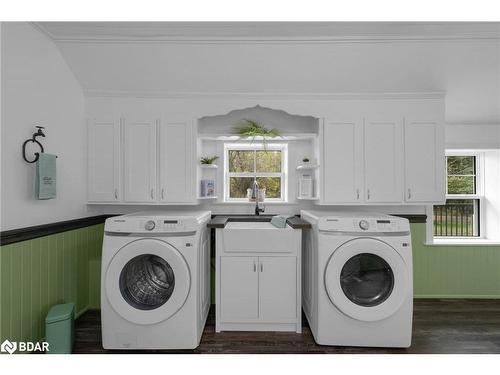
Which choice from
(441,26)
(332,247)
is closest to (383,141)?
(441,26)

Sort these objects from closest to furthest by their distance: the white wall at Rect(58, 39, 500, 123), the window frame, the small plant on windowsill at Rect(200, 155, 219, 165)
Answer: the white wall at Rect(58, 39, 500, 123) < the small plant on windowsill at Rect(200, 155, 219, 165) < the window frame

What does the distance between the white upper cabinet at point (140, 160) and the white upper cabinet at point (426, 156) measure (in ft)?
8.07

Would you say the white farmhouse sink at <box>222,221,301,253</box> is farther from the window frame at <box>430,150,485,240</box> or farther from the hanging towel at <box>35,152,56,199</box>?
the window frame at <box>430,150,485,240</box>

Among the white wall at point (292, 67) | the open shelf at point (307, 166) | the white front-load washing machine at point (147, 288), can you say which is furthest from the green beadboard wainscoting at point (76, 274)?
the white wall at point (292, 67)

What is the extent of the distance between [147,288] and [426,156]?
275 cm

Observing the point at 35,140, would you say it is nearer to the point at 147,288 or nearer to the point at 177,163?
the point at 177,163

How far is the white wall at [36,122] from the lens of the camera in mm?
1848

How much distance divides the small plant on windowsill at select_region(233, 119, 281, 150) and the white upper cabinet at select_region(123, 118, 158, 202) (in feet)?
2.84

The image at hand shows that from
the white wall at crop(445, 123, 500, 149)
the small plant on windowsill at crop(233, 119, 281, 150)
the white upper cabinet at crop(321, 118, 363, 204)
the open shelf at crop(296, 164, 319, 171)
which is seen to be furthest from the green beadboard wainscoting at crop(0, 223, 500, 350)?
the small plant on windowsill at crop(233, 119, 281, 150)

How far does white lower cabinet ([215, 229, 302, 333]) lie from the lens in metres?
2.28

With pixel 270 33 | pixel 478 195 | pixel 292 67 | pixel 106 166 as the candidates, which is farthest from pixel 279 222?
pixel 478 195

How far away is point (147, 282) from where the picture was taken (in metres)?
2.12

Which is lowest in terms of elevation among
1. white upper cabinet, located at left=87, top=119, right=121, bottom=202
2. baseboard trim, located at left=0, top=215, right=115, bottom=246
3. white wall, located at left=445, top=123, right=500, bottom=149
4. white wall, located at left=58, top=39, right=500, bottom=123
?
baseboard trim, located at left=0, top=215, right=115, bottom=246

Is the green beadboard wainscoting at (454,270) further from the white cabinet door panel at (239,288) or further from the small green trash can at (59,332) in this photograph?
the small green trash can at (59,332)
